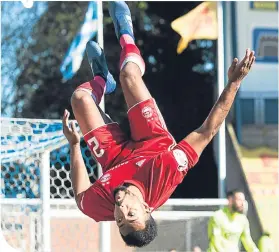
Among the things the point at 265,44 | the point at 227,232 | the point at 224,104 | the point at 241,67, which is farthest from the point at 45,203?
the point at 265,44

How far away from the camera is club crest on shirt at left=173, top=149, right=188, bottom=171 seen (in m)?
6.07

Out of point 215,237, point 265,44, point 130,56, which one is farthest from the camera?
point 265,44

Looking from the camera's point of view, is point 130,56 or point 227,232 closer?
point 130,56

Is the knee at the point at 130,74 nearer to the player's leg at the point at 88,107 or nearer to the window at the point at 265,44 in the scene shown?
the player's leg at the point at 88,107

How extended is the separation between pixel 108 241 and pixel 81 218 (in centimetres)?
42

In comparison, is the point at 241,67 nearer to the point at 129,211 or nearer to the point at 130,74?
the point at 130,74

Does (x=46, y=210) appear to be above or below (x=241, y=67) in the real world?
below

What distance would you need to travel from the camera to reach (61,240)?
10.5 meters

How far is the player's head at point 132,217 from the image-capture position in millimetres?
5801

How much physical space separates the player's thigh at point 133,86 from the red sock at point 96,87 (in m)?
0.25

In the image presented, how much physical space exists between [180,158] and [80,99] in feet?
2.61

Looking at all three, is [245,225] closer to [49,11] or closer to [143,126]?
[143,126]

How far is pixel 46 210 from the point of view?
9.18m

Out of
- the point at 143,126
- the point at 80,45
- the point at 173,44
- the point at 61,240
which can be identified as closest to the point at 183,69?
the point at 173,44
